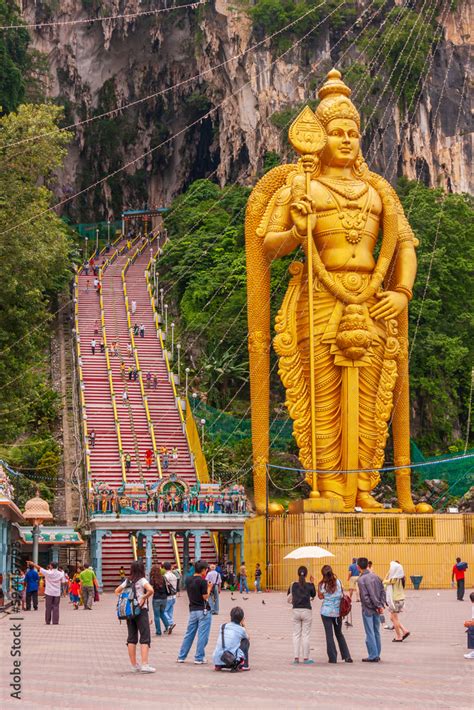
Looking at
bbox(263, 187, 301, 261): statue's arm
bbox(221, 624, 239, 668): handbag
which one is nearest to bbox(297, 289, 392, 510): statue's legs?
bbox(263, 187, 301, 261): statue's arm

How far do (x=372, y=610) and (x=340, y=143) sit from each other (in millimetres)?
17191

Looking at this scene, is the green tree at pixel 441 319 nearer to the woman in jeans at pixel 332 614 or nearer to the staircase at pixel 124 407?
the staircase at pixel 124 407

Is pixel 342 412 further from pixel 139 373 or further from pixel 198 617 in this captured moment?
pixel 198 617

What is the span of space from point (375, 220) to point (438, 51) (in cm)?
2533

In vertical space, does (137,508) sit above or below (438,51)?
below

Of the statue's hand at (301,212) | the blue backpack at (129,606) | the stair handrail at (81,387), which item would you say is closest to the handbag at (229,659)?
the blue backpack at (129,606)

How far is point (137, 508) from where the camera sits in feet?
100

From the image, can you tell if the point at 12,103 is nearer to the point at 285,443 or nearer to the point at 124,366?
the point at 124,366

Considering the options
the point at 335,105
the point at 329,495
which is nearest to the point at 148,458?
the point at 329,495

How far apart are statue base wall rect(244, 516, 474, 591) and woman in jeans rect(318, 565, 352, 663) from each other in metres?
12.3

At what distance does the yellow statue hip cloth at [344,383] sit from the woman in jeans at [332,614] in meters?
14.5

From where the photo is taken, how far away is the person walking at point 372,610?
40.3ft

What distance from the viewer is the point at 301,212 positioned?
26984 millimetres

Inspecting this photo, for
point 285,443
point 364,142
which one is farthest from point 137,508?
point 364,142
